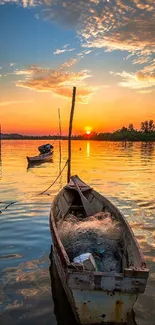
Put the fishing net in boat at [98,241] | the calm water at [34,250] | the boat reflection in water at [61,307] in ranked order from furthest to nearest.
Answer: the fishing net in boat at [98,241], the calm water at [34,250], the boat reflection in water at [61,307]

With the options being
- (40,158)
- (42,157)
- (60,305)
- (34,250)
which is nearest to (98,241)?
(60,305)

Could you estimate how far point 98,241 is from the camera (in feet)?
23.3

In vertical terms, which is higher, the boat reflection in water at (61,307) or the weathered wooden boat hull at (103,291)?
the weathered wooden boat hull at (103,291)

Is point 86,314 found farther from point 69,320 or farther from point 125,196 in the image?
point 125,196

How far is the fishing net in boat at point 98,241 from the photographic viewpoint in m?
6.42

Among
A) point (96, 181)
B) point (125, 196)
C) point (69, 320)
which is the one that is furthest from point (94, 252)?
point (96, 181)

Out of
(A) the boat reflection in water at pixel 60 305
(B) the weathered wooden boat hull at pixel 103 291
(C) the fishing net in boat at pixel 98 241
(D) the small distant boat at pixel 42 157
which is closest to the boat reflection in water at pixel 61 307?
(A) the boat reflection in water at pixel 60 305

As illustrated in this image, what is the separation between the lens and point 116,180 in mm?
23891

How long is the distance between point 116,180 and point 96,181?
1.66m

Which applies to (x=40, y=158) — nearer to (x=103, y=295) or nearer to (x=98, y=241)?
(x=98, y=241)

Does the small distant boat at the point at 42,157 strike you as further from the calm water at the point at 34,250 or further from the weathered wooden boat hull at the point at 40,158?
the calm water at the point at 34,250

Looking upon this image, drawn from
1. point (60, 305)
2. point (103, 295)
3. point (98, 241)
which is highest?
point (98, 241)

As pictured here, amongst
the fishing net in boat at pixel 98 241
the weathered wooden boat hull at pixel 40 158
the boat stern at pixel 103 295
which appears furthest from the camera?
the weathered wooden boat hull at pixel 40 158

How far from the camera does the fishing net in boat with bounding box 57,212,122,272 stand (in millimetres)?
6418
